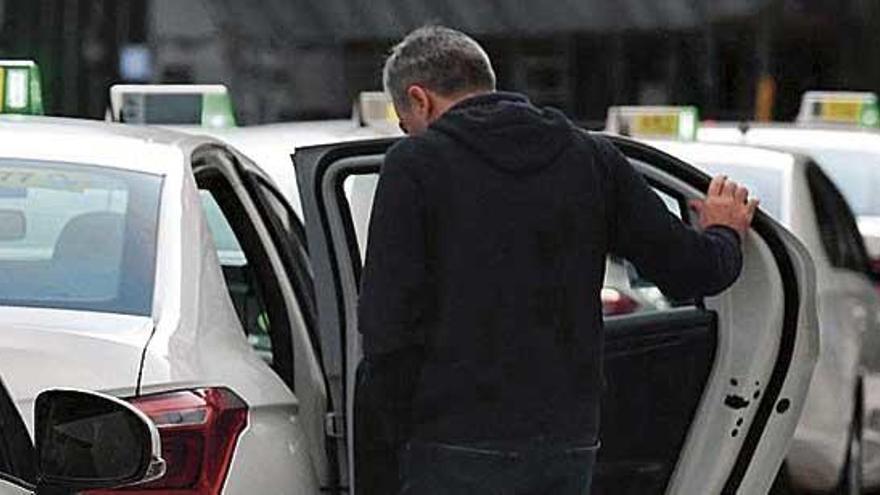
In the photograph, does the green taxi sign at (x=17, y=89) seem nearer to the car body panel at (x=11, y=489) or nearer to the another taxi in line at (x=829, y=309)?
the another taxi in line at (x=829, y=309)

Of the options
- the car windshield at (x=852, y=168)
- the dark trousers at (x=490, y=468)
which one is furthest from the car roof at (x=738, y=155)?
the dark trousers at (x=490, y=468)

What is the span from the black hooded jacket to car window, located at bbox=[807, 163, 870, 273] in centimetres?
367

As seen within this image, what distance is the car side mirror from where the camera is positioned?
266 cm

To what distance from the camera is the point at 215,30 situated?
1688 cm

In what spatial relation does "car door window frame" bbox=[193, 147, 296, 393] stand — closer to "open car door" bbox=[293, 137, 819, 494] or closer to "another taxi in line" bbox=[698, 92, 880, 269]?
"open car door" bbox=[293, 137, 819, 494]

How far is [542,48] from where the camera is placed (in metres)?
17.6

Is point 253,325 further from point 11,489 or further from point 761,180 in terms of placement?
point 761,180

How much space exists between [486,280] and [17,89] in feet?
10.3

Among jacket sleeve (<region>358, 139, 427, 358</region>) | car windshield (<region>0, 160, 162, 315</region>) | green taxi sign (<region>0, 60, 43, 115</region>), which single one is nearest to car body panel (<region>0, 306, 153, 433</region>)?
car windshield (<region>0, 160, 162, 315</region>)

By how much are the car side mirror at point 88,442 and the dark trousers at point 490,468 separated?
1.19m

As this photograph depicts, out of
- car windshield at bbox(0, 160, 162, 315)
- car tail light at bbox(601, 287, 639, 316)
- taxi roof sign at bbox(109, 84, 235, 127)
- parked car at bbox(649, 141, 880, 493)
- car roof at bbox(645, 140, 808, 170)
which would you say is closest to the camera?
car windshield at bbox(0, 160, 162, 315)

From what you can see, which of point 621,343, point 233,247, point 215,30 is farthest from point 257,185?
point 215,30

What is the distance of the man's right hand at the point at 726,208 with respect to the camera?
4.25 metres

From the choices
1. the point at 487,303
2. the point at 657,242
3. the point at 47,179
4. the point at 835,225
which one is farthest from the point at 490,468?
the point at 835,225
